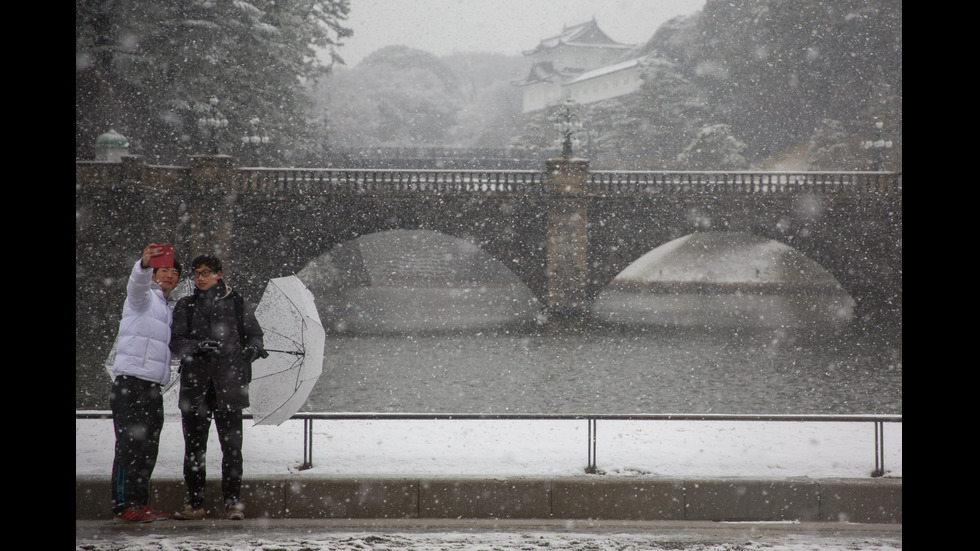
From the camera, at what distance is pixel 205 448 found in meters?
5.54

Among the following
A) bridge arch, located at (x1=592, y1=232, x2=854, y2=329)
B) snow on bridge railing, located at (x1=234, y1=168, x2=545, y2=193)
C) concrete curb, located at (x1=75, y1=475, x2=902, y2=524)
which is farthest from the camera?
bridge arch, located at (x1=592, y1=232, x2=854, y2=329)

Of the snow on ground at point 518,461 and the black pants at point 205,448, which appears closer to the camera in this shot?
the snow on ground at point 518,461

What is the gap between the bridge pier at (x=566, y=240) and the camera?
29.6 m

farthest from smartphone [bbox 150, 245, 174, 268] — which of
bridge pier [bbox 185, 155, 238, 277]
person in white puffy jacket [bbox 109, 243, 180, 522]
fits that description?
bridge pier [bbox 185, 155, 238, 277]

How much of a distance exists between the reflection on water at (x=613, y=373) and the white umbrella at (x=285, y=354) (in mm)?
9265

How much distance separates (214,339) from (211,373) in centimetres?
22

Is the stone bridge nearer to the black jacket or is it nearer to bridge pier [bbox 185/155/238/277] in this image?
bridge pier [bbox 185/155/238/277]

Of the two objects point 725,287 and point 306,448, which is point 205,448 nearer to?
point 306,448

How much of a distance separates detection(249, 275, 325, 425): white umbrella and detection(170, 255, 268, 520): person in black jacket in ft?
1.48

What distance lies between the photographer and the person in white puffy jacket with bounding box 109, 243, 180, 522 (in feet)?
17.5

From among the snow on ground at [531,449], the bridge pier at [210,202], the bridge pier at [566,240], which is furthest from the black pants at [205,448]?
the bridge pier at [566,240]

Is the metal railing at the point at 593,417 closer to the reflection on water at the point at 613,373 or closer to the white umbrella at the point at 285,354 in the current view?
the white umbrella at the point at 285,354

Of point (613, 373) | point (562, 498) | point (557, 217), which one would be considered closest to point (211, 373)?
point (562, 498)

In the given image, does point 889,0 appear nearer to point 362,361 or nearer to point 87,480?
point 362,361
